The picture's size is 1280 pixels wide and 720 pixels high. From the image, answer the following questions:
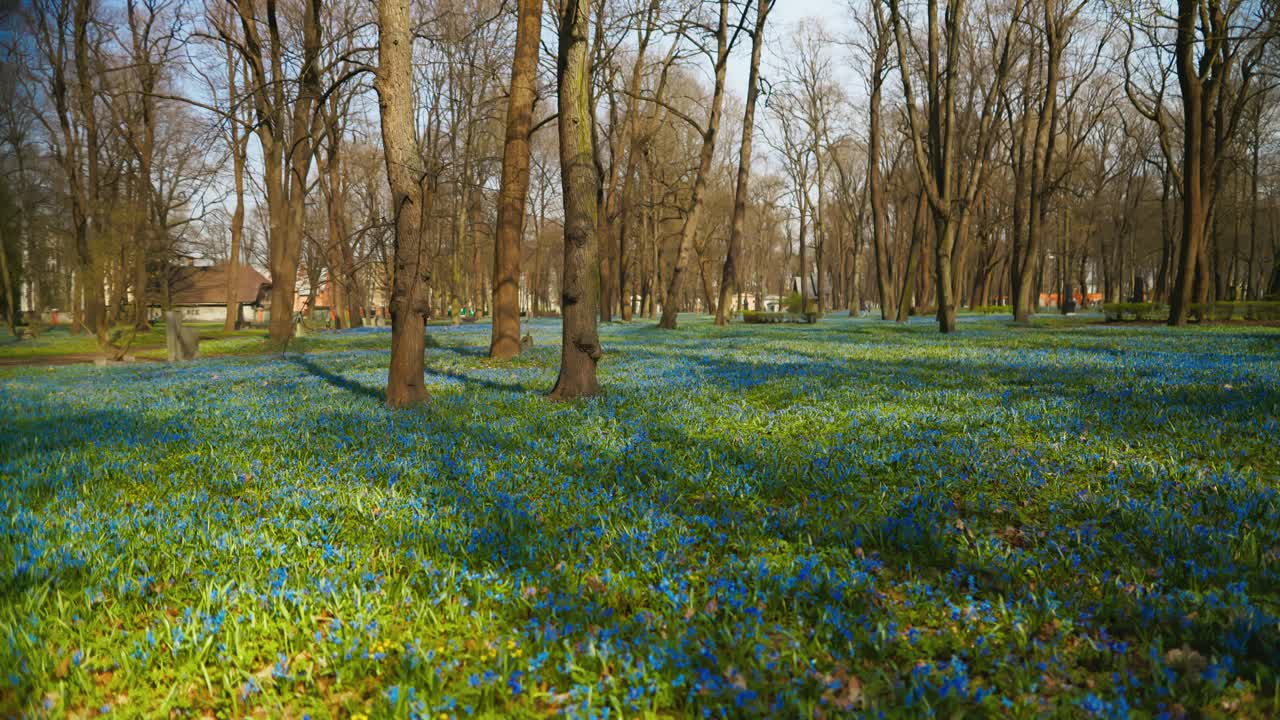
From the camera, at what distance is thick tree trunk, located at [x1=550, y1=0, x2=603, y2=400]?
8.27 meters

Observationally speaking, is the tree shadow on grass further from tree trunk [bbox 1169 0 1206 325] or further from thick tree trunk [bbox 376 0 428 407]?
tree trunk [bbox 1169 0 1206 325]

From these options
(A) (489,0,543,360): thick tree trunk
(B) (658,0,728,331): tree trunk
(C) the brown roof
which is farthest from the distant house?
(A) (489,0,543,360): thick tree trunk

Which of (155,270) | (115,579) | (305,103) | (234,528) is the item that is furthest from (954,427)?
(155,270)

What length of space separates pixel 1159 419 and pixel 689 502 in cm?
468

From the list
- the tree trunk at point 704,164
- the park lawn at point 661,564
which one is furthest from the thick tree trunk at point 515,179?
the tree trunk at point 704,164

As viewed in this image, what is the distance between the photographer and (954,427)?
6.07 meters

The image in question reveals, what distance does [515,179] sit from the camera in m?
13.6

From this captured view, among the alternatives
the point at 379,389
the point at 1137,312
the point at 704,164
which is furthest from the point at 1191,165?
the point at 379,389

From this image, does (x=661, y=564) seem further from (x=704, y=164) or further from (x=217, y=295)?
(x=217, y=295)

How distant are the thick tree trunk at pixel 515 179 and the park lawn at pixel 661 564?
7742mm

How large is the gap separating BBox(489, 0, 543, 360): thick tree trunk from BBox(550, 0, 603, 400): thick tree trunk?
4525mm

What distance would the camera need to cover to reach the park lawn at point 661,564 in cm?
225

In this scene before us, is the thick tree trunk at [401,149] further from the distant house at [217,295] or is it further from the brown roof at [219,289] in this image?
the brown roof at [219,289]

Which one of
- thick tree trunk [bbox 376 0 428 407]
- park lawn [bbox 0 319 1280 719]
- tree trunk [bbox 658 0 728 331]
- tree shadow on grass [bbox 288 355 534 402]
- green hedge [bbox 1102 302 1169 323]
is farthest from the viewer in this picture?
green hedge [bbox 1102 302 1169 323]
